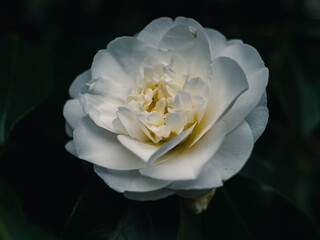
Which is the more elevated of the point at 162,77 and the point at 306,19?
the point at 162,77

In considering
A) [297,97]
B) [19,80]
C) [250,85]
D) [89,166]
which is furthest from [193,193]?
[297,97]

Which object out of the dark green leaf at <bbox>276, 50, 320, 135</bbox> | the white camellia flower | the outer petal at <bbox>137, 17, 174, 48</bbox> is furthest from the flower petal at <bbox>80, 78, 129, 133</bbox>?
the dark green leaf at <bbox>276, 50, 320, 135</bbox>

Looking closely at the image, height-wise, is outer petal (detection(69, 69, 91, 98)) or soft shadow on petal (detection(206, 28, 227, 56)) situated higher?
soft shadow on petal (detection(206, 28, 227, 56))

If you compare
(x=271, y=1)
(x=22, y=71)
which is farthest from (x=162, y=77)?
(x=271, y=1)

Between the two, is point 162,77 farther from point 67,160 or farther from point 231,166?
point 67,160

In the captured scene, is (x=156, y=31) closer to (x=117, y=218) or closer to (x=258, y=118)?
(x=258, y=118)

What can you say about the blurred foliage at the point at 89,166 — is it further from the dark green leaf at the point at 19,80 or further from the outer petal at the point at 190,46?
the outer petal at the point at 190,46

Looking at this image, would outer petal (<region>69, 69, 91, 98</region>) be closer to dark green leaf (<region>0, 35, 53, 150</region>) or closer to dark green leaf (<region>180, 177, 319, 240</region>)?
dark green leaf (<region>0, 35, 53, 150</region>)

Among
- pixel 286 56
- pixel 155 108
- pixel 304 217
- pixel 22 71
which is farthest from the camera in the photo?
pixel 286 56
